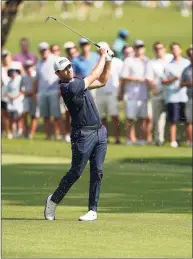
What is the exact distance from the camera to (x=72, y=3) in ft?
220

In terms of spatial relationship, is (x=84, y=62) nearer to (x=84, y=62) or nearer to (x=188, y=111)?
(x=84, y=62)

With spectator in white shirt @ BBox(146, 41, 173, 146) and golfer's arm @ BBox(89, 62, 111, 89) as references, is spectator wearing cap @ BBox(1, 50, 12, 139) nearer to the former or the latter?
spectator in white shirt @ BBox(146, 41, 173, 146)

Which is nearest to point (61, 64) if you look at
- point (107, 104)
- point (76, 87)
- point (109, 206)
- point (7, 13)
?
point (76, 87)

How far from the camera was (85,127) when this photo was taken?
14281 millimetres

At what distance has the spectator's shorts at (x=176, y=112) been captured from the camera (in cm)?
2602

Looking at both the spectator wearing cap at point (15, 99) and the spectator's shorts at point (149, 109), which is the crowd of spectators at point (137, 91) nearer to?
the spectator's shorts at point (149, 109)

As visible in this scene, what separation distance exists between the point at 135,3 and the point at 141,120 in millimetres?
42666

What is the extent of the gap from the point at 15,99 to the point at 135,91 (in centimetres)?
395

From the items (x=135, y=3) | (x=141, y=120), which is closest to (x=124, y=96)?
(x=141, y=120)

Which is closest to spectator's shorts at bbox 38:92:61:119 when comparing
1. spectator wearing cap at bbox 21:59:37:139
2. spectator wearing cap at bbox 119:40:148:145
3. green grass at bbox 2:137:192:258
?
spectator wearing cap at bbox 21:59:37:139

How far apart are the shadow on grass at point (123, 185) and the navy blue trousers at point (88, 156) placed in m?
1.05

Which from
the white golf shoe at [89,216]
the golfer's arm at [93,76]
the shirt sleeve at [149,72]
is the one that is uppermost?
the golfer's arm at [93,76]

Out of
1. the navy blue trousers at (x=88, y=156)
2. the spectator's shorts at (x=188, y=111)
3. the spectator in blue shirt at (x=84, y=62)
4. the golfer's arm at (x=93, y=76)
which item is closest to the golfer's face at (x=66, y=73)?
the golfer's arm at (x=93, y=76)

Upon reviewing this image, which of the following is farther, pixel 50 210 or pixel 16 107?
pixel 16 107
